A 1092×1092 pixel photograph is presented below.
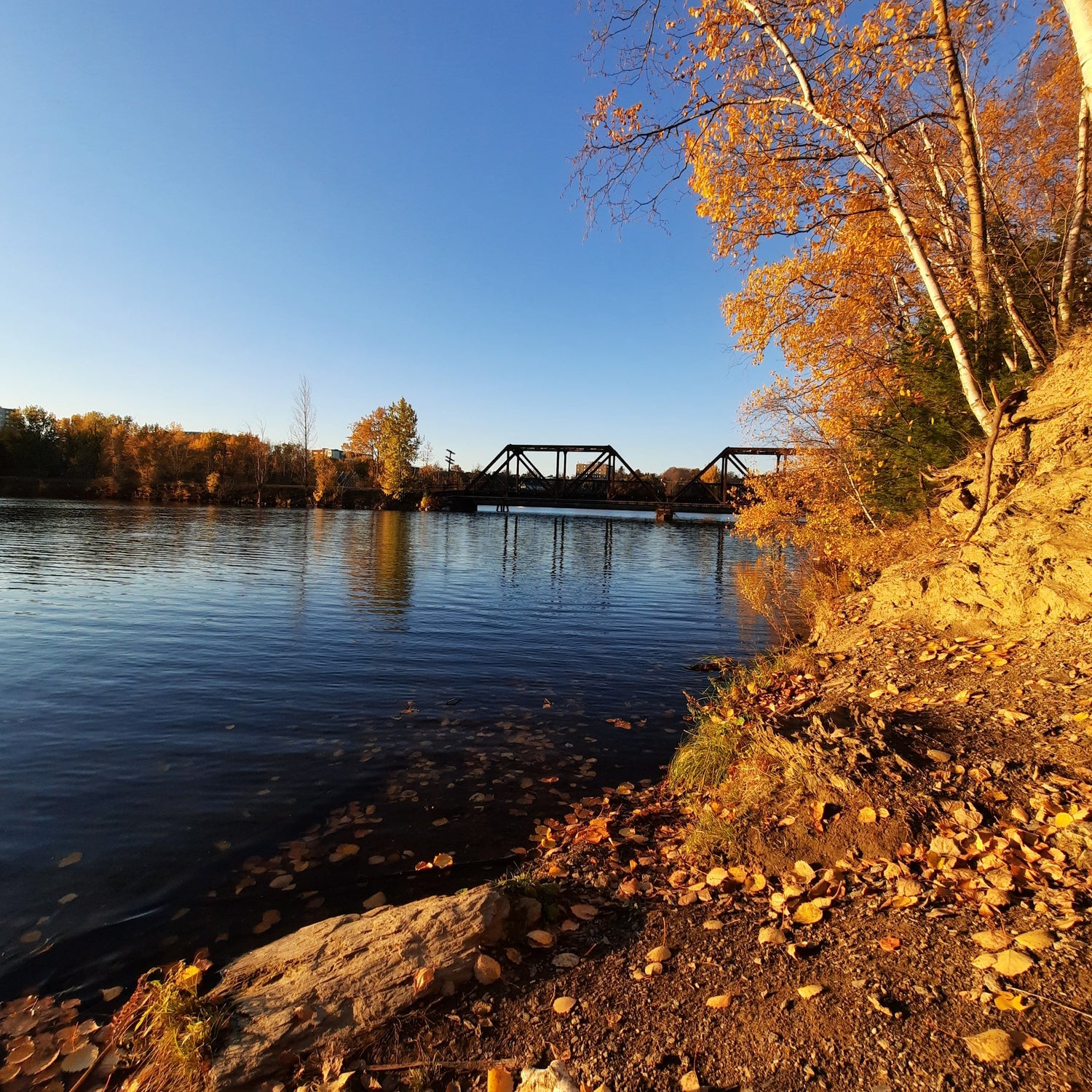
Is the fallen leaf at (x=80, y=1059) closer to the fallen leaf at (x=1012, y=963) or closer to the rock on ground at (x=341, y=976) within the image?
the rock on ground at (x=341, y=976)

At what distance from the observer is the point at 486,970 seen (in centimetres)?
333

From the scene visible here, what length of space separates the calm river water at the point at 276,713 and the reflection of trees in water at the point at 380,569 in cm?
23

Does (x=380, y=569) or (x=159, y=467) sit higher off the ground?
(x=159, y=467)

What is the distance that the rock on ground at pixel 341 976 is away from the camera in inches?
115

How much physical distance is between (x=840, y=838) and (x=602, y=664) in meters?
7.91

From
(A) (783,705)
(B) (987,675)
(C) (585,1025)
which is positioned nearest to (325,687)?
(A) (783,705)

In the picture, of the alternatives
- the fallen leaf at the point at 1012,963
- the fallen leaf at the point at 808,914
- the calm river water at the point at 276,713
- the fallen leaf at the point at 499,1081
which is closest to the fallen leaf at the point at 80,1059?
the calm river water at the point at 276,713

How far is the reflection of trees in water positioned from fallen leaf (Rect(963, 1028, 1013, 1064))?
14578 mm

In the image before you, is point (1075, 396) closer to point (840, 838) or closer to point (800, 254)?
point (800, 254)

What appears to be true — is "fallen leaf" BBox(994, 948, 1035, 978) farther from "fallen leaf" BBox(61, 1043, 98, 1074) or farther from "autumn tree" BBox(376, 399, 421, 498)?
"autumn tree" BBox(376, 399, 421, 498)

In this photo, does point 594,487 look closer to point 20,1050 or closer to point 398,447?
point 398,447

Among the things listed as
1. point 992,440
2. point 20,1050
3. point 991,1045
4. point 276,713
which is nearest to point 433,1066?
point 991,1045

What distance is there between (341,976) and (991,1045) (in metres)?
2.99

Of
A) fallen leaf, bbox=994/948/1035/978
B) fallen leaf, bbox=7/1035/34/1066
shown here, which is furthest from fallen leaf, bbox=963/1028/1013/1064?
fallen leaf, bbox=7/1035/34/1066
